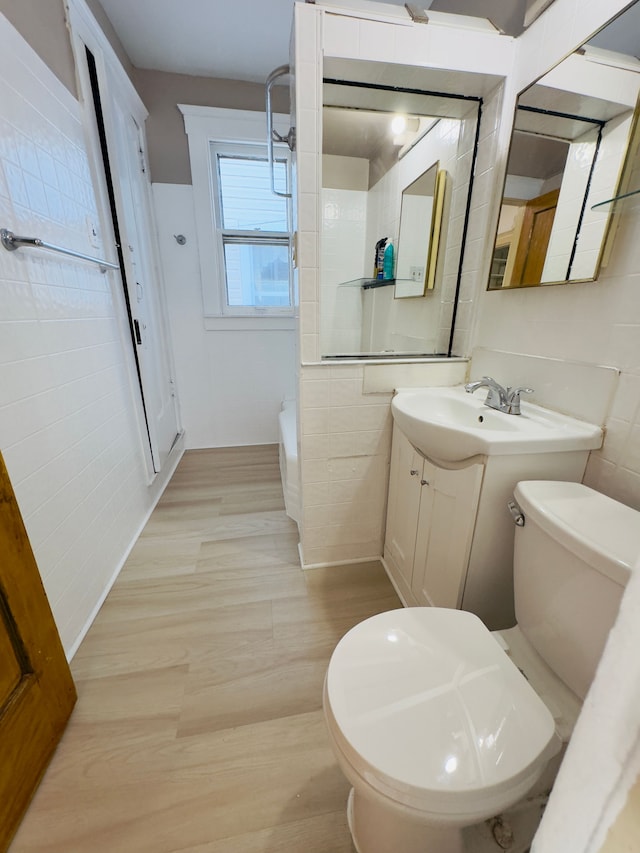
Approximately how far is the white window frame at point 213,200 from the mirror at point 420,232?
1248 mm

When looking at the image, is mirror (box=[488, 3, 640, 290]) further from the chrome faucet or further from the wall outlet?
the wall outlet

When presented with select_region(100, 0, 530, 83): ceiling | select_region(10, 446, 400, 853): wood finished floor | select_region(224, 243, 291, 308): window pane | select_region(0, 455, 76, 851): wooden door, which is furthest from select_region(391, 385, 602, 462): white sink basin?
select_region(224, 243, 291, 308): window pane

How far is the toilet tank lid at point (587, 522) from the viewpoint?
24.3 inches

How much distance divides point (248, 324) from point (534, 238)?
209 cm

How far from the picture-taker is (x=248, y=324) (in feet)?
9.05

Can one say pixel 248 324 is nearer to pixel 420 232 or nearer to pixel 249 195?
pixel 249 195

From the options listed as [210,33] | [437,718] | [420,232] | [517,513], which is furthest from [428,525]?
[210,33]

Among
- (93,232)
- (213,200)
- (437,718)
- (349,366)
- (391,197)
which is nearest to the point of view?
(437,718)

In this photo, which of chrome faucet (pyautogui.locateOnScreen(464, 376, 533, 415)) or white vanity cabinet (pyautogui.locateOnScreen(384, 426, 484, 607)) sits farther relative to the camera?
chrome faucet (pyautogui.locateOnScreen(464, 376, 533, 415))

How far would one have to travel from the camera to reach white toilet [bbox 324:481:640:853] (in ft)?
1.86

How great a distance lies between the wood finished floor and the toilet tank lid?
876mm

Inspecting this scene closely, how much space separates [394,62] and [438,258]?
0.69m

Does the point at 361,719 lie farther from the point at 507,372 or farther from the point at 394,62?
the point at 394,62

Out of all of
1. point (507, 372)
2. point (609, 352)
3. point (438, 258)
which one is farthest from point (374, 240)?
point (609, 352)
